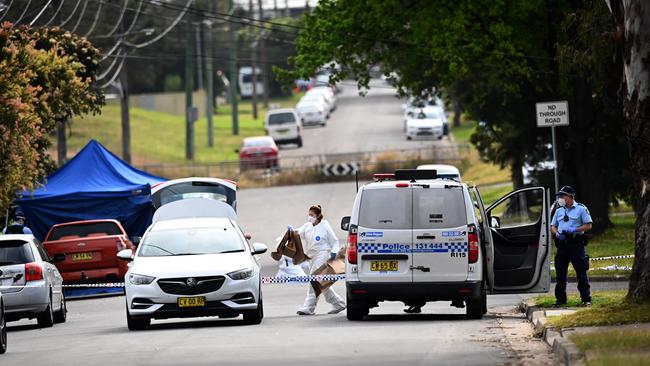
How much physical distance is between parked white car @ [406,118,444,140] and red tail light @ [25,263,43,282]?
177 ft

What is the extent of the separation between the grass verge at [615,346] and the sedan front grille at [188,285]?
626 centimetres

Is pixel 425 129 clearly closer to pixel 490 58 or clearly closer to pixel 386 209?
pixel 490 58

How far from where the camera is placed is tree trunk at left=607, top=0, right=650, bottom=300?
16.6m

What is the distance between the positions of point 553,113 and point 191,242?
924 centimetres

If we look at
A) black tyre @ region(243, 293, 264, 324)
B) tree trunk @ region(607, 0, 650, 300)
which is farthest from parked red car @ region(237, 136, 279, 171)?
tree trunk @ region(607, 0, 650, 300)

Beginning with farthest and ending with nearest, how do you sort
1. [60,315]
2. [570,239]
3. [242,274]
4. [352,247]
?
[60,315], [570,239], [242,274], [352,247]

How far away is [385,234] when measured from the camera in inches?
782

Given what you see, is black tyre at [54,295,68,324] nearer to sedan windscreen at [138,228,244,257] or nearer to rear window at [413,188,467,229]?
sedan windscreen at [138,228,244,257]

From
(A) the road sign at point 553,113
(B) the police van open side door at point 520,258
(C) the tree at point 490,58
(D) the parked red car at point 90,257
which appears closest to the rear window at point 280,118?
(C) the tree at point 490,58

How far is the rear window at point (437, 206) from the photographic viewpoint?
19.8m

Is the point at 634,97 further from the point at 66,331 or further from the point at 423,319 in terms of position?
the point at 66,331

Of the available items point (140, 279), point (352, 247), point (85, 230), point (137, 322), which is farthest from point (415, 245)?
point (85, 230)

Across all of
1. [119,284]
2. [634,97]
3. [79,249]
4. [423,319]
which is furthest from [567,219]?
[79,249]

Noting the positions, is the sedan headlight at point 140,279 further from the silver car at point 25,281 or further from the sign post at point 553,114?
the sign post at point 553,114
